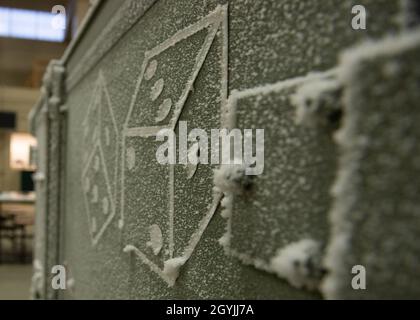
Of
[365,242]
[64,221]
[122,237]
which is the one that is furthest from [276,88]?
[64,221]

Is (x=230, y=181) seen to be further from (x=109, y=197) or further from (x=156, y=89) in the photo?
(x=109, y=197)

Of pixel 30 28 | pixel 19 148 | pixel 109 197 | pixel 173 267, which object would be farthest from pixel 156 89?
pixel 30 28

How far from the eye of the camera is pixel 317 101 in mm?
329

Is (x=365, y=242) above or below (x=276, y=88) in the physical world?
below

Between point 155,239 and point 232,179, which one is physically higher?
point 232,179

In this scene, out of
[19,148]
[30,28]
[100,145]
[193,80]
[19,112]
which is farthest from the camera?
[30,28]

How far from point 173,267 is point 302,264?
0.35 meters

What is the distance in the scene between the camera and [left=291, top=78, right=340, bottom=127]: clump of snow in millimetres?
320

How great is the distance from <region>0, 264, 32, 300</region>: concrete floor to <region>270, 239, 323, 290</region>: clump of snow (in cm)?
320

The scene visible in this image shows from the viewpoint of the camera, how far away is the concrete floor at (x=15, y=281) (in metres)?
3.35

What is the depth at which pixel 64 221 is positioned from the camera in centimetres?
177

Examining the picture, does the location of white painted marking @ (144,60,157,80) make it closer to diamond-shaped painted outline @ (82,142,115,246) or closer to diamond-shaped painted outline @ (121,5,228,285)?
diamond-shaped painted outline @ (121,5,228,285)
